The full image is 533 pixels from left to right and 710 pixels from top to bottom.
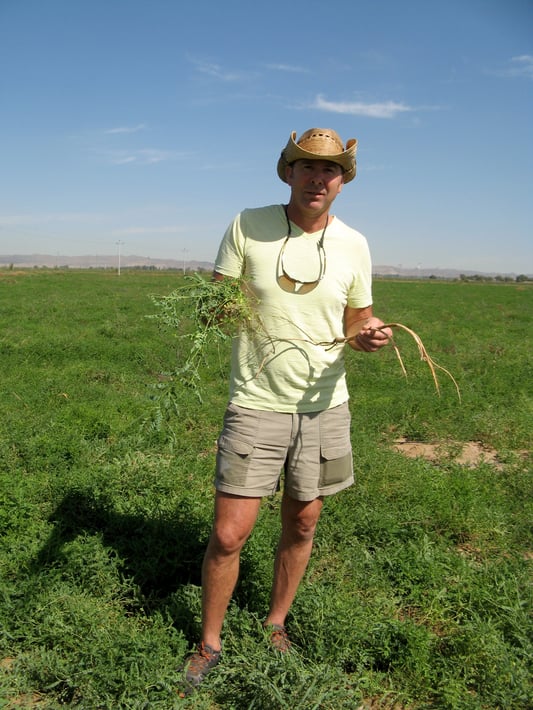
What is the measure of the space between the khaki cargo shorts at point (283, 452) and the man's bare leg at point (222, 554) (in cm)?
7

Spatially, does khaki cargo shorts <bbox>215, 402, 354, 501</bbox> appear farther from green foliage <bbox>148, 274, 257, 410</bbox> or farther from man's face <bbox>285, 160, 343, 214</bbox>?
man's face <bbox>285, 160, 343, 214</bbox>

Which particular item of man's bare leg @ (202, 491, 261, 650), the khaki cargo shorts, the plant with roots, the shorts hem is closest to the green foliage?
the plant with roots

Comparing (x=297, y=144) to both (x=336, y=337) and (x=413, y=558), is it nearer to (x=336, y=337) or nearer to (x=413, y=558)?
(x=336, y=337)

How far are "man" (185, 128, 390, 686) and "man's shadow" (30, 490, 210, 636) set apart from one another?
65 cm

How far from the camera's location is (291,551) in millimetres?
2795

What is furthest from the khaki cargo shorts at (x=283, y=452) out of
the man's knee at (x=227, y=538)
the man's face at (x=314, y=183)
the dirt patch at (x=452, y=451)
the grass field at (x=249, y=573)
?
the dirt patch at (x=452, y=451)

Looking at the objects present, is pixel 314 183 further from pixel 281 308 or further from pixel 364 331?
pixel 364 331

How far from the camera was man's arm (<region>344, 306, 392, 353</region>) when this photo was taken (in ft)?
8.33

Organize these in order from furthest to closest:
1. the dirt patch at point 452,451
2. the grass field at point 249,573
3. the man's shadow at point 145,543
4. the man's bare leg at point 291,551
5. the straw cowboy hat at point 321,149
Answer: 1. the dirt patch at point 452,451
2. the man's shadow at point 145,543
3. the man's bare leg at point 291,551
4. the grass field at point 249,573
5. the straw cowboy hat at point 321,149

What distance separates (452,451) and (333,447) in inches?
137

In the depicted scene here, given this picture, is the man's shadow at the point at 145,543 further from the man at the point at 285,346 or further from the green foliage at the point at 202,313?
the green foliage at the point at 202,313

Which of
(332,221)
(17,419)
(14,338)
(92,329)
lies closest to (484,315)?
(92,329)

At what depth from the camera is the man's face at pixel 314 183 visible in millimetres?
2475

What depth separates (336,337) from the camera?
2.64 meters
